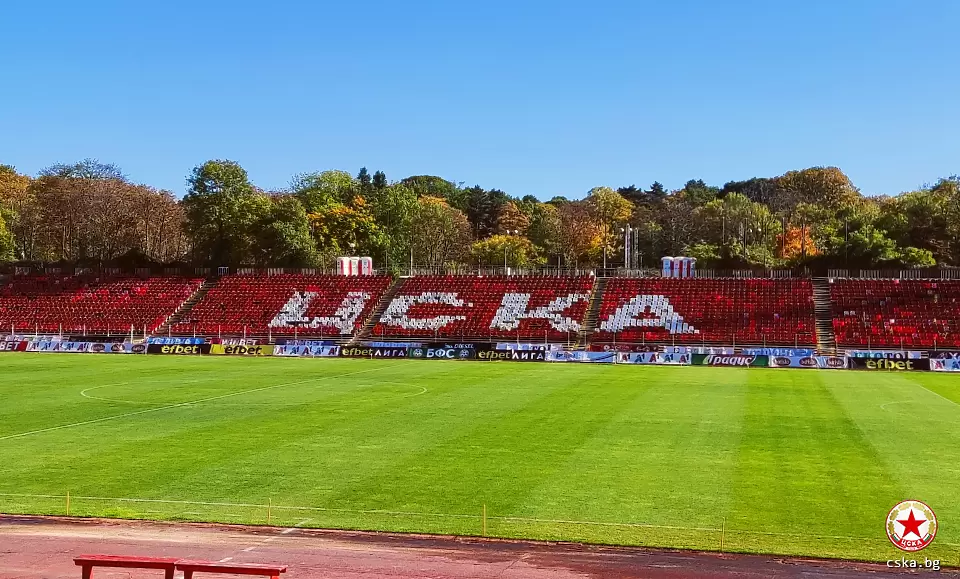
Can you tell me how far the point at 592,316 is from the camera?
76.6m

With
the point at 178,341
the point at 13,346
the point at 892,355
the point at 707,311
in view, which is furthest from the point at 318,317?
the point at 892,355

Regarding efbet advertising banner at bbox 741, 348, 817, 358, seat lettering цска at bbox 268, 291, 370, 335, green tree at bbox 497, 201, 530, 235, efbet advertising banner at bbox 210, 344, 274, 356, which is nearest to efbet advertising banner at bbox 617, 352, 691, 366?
efbet advertising banner at bbox 741, 348, 817, 358

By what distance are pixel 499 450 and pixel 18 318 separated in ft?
230

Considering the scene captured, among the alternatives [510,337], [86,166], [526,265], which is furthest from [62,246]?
[510,337]

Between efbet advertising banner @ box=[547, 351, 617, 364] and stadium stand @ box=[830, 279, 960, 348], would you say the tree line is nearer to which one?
stadium stand @ box=[830, 279, 960, 348]

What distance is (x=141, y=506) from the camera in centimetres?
1939

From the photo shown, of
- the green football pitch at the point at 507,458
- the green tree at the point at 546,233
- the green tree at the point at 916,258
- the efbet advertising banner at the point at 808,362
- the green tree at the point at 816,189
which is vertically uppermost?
the green tree at the point at 816,189

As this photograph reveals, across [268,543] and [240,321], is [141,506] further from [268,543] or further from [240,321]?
[240,321]

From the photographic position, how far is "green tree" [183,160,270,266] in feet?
319

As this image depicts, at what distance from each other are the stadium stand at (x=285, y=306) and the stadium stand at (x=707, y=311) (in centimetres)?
2267

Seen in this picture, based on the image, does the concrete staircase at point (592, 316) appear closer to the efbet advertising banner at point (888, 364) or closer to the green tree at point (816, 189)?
the efbet advertising banner at point (888, 364)

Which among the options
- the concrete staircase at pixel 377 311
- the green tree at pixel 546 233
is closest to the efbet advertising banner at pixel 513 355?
the concrete staircase at pixel 377 311

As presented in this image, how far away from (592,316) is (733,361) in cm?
1759

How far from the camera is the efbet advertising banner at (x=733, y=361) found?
60875mm
